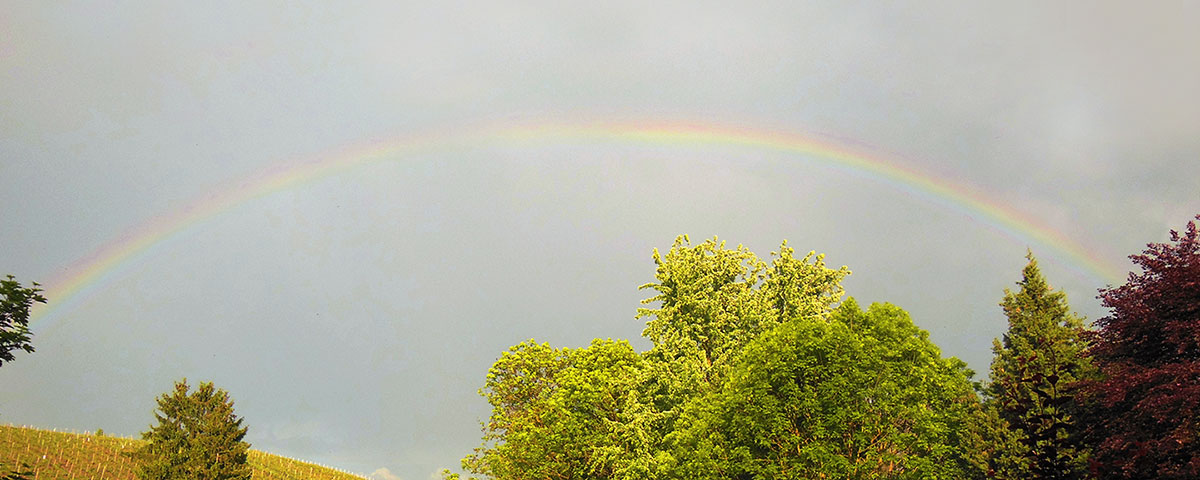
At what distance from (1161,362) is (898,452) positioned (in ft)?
62.5

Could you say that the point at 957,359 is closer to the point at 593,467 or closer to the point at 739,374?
the point at 739,374

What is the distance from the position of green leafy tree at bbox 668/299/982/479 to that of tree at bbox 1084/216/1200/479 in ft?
40.6

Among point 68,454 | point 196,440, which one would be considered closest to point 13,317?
point 196,440

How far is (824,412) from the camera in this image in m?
47.9

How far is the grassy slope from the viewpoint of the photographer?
236 ft

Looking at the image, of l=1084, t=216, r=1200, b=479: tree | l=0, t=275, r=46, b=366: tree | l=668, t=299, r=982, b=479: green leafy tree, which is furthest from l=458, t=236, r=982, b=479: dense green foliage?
l=0, t=275, r=46, b=366: tree

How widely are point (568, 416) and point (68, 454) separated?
51857mm

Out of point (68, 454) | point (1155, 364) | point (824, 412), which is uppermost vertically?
point (68, 454)

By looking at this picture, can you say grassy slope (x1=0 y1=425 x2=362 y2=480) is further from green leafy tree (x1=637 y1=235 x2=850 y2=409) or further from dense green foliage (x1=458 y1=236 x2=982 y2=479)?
green leafy tree (x1=637 y1=235 x2=850 y2=409)

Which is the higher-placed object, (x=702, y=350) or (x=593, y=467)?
(x=702, y=350)

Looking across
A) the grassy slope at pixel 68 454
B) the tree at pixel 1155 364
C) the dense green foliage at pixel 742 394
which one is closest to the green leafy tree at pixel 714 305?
the dense green foliage at pixel 742 394

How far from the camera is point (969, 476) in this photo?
50.9m

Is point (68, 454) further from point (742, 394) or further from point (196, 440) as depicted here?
point (742, 394)

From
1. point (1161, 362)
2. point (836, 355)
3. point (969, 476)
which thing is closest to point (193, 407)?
point (836, 355)
